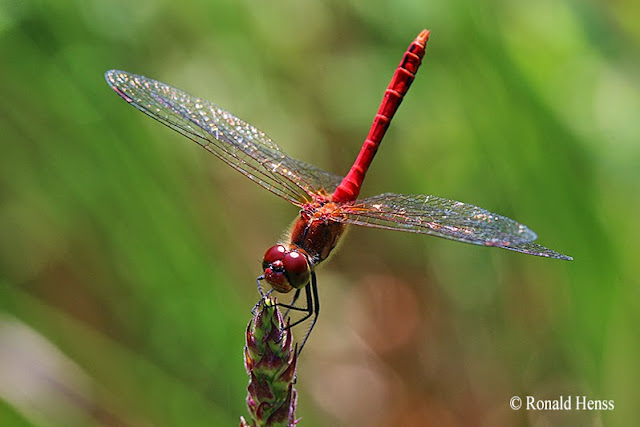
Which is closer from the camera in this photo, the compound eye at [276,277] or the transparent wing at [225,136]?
the compound eye at [276,277]

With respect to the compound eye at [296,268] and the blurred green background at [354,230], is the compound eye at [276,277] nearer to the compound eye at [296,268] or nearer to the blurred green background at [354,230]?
the compound eye at [296,268]

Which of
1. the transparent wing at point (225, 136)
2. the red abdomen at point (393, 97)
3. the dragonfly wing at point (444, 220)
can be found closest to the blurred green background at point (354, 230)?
the red abdomen at point (393, 97)

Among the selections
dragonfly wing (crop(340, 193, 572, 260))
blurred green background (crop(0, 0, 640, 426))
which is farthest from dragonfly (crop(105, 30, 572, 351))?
blurred green background (crop(0, 0, 640, 426))

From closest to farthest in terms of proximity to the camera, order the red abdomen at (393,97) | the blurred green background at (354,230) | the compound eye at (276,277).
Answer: the compound eye at (276,277) < the blurred green background at (354,230) < the red abdomen at (393,97)

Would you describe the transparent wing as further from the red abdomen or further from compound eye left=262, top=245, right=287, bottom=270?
compound eye left=262, top=245, right=287, bottom=270

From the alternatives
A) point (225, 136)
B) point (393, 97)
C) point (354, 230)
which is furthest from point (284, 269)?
point (354, 230)

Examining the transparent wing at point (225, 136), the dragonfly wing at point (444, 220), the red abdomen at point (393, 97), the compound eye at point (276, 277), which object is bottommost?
the compound eye at point (276, 277)

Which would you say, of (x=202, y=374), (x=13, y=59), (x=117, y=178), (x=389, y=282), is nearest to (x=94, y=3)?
(x=13, y=59)
